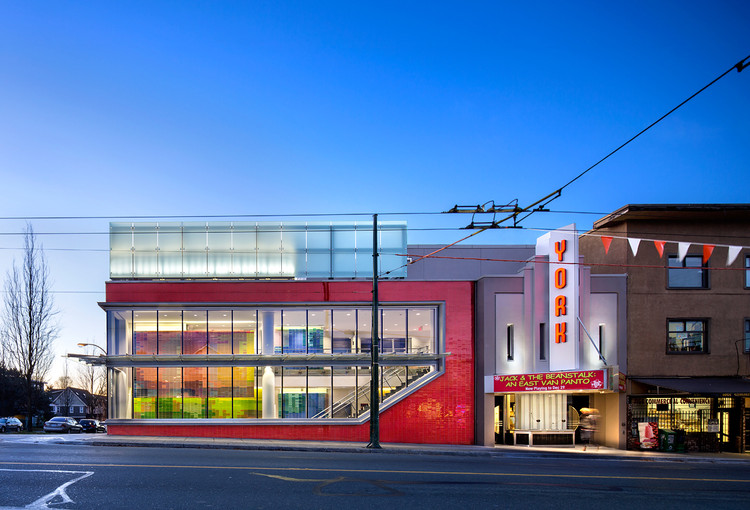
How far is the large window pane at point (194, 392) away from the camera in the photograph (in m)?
24.3

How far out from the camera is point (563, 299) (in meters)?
23.3

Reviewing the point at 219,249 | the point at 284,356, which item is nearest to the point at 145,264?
the point at 219,249

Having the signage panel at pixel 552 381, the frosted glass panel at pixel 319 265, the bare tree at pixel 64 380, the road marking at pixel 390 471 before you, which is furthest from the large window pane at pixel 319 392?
the bare tree at pixel 64 380

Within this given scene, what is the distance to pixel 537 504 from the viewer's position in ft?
34.6

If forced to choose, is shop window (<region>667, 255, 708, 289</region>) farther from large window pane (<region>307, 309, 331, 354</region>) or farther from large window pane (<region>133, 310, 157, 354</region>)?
large window pane (<region>133, 310, 157, 354</region>)

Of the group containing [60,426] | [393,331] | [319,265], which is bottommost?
[60,426]

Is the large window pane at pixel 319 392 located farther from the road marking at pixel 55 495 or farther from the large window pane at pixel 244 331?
the road marking at pixel 55 495

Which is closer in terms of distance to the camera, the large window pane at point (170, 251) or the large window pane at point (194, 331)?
the large window pane at point (194, 331)

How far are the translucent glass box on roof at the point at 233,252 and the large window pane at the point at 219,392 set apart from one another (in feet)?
13.1

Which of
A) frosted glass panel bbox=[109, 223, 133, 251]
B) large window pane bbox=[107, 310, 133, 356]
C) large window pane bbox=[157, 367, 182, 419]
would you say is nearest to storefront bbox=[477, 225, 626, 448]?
large window pane bbox=[157, 367, 182, 419]

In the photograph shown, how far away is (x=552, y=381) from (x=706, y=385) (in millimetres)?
5623

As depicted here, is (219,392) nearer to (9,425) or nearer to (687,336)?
(687,336)

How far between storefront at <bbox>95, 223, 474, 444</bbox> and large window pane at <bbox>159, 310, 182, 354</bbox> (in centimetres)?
4

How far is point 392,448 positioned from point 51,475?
11.2 m
